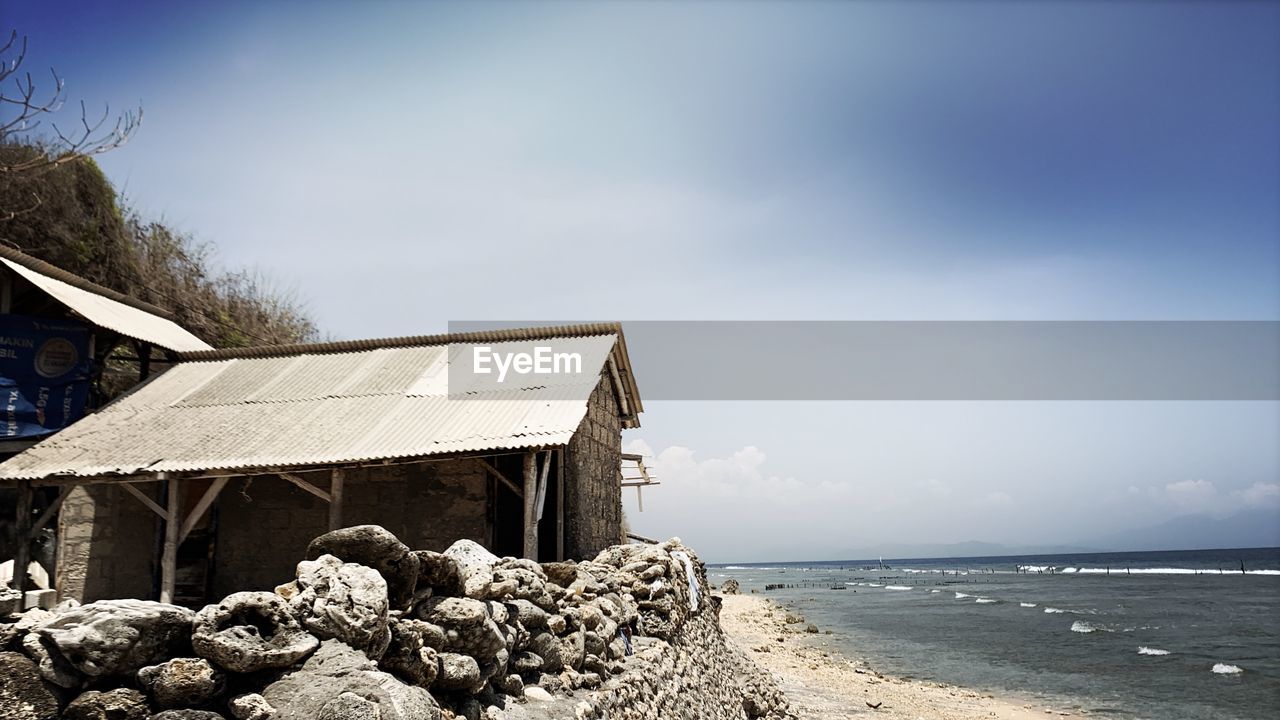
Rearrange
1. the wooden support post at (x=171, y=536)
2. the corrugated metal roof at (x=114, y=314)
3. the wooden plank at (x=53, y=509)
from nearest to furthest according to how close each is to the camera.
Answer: the wooden support post at (x=171, y=536) → the wooden plank at (x=53, y=509) → the corrugated metal roof at (x=114, y=314)

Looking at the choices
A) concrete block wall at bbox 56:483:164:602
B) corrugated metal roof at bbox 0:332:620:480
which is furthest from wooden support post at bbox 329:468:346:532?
concrete block wall at bbox 56:483:164:602

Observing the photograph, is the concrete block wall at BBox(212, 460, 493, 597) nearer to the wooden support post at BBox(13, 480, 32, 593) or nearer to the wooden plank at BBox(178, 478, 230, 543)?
the wooden plank at BBox(178, 478, 230, 543)

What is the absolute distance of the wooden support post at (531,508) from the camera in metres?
10.8

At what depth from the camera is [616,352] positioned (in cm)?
1528

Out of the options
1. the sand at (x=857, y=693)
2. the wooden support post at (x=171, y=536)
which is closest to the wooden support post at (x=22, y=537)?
the wooden support post at (x=171, y=536)

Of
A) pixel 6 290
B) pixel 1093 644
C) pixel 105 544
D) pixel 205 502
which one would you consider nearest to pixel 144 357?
pixel 6 290

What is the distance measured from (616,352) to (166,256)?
55.5 feet

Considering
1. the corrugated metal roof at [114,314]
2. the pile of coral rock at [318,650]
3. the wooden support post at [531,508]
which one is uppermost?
the corrugated metal roof at [114,314]

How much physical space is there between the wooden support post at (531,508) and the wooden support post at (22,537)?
8.06 metres

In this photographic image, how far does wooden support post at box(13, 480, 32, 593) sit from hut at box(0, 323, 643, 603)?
1.17 feet

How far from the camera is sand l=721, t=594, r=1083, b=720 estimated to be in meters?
16.8

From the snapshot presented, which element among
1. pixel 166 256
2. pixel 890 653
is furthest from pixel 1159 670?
pixel 166 256

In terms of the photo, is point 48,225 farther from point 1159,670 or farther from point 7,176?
point 1159,670

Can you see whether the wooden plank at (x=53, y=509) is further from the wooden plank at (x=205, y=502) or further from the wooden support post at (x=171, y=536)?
the wooden plank at (x=205, y=502)
